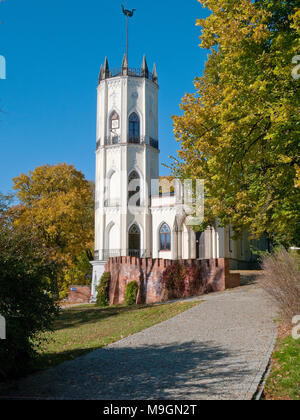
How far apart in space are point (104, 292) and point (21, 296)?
18712mm

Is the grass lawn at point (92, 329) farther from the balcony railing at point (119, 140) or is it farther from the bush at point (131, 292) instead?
the balcony railing at point (119, 140)

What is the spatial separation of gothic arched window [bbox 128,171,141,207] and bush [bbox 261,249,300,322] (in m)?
22.1

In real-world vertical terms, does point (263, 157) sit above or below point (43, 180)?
below

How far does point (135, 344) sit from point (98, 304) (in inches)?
605

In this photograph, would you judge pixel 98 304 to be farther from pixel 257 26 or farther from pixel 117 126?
pixel 257 26

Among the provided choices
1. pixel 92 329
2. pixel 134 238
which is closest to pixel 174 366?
pixel 92 329

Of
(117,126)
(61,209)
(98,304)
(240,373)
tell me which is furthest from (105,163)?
(240,373)

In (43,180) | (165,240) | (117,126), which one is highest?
(117,126)

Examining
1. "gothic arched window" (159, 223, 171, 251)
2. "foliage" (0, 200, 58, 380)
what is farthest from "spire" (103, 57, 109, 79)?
"foliage" (0, 200, 58, 380)

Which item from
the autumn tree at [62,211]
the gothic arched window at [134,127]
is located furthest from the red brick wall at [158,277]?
the gothic arched window at [134,127]

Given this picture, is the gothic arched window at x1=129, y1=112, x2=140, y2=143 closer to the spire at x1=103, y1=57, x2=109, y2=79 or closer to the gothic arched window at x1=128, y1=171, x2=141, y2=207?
the gothic arched window at x1=128, y1=171, x2=141, y2=207

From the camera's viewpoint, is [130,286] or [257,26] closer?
[257,26]

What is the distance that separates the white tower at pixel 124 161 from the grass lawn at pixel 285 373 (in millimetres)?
24175

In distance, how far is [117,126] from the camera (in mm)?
34781
